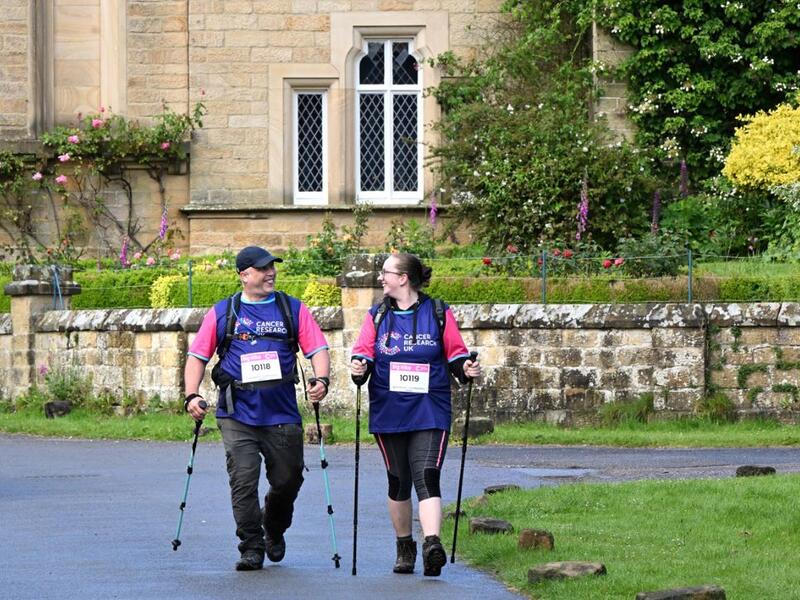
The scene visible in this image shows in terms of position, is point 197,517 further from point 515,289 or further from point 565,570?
point 515,289

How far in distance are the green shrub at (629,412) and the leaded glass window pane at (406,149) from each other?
30.3ft

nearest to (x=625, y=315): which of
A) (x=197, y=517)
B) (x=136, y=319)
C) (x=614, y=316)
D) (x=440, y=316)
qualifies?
(x=614, y=316)

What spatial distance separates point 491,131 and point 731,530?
49.2 feet

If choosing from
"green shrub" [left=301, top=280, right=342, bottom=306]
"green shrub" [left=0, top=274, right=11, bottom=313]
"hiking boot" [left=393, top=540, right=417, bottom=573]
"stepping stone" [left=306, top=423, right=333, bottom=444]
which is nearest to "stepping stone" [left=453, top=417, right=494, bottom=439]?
"stepping stone" [left=306, top=423, right=333, bottom=444]

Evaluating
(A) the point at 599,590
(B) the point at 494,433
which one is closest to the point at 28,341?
(B) the point at 494,433

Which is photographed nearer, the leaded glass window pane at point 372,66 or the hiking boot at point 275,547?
the hiking boot at point 275,547

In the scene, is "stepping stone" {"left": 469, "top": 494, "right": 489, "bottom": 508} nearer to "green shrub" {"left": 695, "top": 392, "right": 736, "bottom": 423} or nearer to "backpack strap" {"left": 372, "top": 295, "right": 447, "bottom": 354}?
"backpack strap" {"left": 372, "top": 295, "right": 447, "bottom": 354}

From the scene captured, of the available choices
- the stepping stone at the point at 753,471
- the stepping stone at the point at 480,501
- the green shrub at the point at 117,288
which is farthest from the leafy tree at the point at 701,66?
the stepping stone at the point at 480,501

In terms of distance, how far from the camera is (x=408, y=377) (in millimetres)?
9820

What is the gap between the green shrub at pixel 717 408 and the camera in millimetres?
18719

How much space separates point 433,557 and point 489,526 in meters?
1.53

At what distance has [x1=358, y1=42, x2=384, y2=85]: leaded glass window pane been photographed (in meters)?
Result: 27.5

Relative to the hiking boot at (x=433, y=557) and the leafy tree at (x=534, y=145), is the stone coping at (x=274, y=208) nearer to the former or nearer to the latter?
the leafy tree at (x=534, y=145)

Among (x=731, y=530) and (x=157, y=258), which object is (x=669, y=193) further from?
(x=731, y=530)
